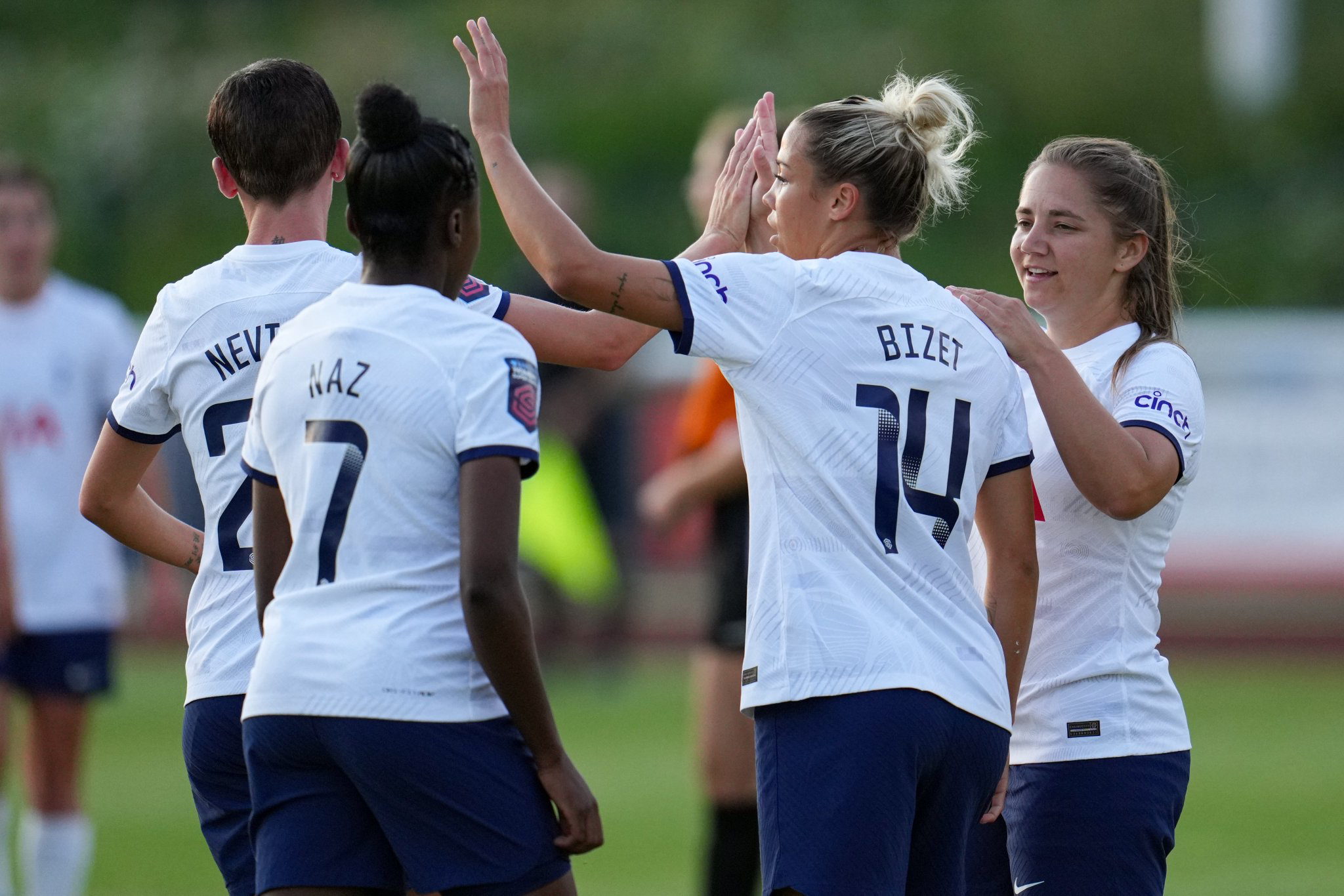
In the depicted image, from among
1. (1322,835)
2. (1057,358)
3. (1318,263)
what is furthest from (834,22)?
(1057,358)

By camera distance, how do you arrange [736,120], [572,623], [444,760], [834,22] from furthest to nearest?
[834,22] < [572,623] < [736,120] < [444,760]

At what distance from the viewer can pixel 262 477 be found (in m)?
2.75

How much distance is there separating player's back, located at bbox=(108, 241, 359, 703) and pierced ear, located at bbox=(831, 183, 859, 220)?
2.85ft

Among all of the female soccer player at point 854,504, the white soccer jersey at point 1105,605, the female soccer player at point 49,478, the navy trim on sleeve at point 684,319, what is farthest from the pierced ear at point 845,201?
the female soccer player at point 49,478

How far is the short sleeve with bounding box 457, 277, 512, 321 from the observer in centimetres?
312

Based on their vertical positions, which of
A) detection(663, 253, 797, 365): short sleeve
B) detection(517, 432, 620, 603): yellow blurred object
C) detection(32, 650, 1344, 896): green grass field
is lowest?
detection(32, 650, 1344, 896): green grass field

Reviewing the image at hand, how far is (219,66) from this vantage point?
22.3 meters

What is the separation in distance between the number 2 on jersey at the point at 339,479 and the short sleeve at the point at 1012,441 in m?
1.13

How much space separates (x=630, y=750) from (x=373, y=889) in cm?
701

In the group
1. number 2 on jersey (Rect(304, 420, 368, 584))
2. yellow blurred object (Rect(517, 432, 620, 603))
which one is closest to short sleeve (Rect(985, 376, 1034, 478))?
number 2 on jersey (Rect(304, 420, 368, 584))

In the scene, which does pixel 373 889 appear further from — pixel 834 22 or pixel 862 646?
pixel 834 22

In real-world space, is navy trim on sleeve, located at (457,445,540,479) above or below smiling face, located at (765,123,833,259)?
below

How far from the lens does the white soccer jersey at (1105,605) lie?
316cm

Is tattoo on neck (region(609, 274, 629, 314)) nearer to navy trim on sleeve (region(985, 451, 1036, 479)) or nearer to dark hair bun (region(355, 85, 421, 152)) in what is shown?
dark hair bun (region(355, 85, 421, 152))
